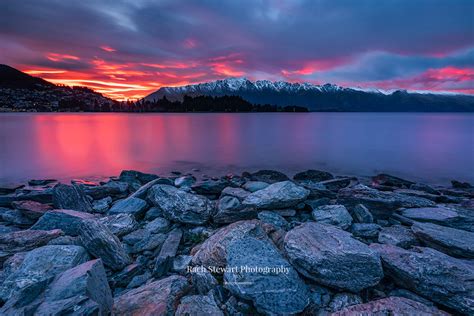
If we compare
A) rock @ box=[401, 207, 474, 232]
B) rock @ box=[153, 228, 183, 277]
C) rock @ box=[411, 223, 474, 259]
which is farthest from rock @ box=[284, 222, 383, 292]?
rock @ box=[401, 207, 474, 232]

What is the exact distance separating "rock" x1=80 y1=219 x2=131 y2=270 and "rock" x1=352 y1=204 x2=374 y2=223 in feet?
18.7

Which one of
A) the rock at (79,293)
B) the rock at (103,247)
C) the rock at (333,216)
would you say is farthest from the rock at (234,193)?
the rock at (79,293)

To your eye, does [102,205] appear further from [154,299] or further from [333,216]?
[333,216]

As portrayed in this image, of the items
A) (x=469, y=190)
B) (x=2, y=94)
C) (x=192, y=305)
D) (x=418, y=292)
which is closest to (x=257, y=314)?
(x=192, y=305)

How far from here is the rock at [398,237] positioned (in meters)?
5.41

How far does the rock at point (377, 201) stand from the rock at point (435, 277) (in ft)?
10.1

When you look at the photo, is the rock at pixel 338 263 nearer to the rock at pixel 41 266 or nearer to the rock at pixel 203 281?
the rock at pixel 203 281

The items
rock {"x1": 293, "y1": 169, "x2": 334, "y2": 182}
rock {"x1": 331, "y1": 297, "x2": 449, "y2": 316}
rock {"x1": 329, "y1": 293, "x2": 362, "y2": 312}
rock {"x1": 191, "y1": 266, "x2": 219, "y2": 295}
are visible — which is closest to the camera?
rock {"x1": 331, "y1": 297, "x2": 449, "y2": 316}

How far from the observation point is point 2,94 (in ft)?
590

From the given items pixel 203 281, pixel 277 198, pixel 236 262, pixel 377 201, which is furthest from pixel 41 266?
pixel 377 201

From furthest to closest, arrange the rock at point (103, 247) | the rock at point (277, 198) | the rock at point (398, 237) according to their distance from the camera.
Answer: the rock at point (277, 198)
the rock at point (398, 237)
the rock at point (103, 247)

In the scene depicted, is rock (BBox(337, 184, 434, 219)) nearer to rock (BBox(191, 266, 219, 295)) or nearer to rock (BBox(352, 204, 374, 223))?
rock (BBox(352, 204, 374, 223))

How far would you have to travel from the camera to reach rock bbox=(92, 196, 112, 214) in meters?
7.73

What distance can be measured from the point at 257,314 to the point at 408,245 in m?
3.90
